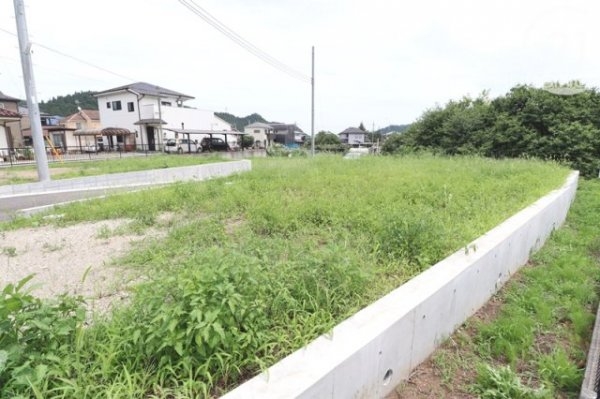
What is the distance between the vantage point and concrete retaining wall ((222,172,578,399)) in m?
1.38

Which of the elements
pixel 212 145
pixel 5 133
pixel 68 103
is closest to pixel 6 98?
pixel 5 133

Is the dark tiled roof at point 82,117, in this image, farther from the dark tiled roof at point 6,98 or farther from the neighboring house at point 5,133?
the neighboring house at point 5,133

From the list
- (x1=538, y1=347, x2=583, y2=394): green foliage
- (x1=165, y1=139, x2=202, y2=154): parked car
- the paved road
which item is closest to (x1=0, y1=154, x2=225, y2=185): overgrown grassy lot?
the paved road

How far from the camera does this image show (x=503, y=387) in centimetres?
183

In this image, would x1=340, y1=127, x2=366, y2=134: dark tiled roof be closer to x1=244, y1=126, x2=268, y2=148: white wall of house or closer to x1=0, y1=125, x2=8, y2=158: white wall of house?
x1=244, y1=126, x2=268, y2=148: white wall of house

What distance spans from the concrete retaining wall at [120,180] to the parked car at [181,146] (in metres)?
15.2

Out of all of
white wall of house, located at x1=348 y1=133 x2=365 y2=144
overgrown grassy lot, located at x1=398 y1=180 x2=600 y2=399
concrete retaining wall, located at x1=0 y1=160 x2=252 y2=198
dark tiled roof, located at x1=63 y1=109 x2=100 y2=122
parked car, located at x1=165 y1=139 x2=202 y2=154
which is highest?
dark tiled roof, located at x1=63 y1=109 x2=100 y2=122

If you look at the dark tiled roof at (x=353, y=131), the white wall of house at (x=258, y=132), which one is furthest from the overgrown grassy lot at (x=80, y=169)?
the dark tiled roof at (x=353, y=131)

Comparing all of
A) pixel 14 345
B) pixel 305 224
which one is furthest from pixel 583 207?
pixel 14 345

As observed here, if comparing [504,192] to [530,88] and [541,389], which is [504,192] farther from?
[530,88]

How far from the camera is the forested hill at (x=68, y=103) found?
5059cm

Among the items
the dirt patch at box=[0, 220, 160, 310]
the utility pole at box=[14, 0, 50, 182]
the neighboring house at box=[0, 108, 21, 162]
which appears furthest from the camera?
the neighboring house at box=[0, 108, 21, 162]

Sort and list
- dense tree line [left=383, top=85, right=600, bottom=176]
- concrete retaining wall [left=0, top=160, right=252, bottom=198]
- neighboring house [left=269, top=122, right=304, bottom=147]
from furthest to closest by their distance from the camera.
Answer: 1. neighboring house [left=269, top=122, right=304, bottom=147]
2. dense tree line [left=383, top=85, right=600, bottom=176]
3. concrete retaining wall [left=0, top=160, right=252, bottom=198]

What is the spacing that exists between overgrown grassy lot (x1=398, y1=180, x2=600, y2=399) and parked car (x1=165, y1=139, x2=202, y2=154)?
84.3 ft
